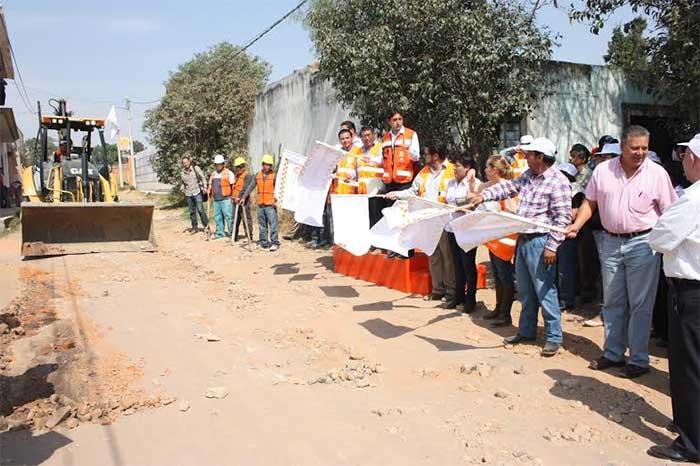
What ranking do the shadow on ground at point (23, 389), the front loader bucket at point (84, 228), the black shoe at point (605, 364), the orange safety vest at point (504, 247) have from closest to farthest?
the shadow on ground at point (23, 389)
the black shoe at point (605, 364)
the orange safety vest at point (504, 247)
the front loader bucket at point (84, 228)

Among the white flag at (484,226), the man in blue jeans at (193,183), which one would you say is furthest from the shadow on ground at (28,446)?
the man in blue jeans at (193,183)

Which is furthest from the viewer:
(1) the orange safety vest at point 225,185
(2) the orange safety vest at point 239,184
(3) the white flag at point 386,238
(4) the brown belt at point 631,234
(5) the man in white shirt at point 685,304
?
(1) the orange safety vest at point 225,185

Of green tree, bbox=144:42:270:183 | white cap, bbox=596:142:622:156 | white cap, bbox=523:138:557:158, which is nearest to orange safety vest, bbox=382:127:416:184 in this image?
white cap, bbox=596:142:622:156

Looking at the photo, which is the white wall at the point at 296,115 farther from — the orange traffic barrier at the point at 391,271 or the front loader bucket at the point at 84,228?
the orange traffic barrier at the point at 391,271

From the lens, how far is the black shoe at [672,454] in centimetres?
333

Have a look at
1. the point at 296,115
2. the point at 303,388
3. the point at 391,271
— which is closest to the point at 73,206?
the point at 391,271

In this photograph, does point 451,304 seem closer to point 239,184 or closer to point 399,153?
point 399,153

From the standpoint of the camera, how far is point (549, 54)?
31.7 ft

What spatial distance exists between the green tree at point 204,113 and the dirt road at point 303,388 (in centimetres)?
1481

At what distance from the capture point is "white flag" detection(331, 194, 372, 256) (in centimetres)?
680

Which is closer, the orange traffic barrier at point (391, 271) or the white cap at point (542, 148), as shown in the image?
the white cap at point (542, 148)

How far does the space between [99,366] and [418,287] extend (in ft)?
12.8

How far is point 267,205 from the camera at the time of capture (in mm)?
11406

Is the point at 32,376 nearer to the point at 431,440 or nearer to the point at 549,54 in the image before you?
the point at 431,440
